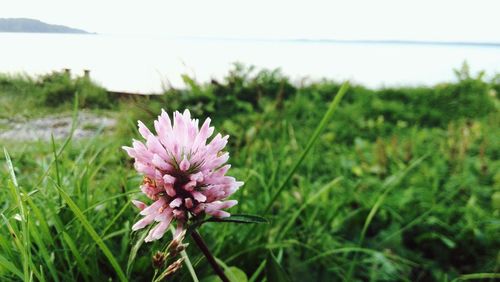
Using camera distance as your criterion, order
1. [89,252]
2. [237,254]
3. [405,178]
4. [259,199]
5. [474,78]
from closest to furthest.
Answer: [89,252] < [237,254] < [259,199] < [405,178] < [474,78]

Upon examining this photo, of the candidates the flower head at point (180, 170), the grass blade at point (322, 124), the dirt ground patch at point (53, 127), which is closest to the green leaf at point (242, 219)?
the flower head at point (180, 170)

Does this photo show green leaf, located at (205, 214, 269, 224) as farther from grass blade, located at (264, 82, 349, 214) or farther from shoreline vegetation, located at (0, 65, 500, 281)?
grass blade, located at (264, 82, 349, 214)

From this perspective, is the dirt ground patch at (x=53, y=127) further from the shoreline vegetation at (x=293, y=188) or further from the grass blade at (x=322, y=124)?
the grass blade at (x=322, y=124)

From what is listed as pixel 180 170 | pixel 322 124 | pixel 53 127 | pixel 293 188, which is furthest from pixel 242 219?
pixel 53 127

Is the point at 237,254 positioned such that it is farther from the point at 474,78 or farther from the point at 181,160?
the point at 474,78

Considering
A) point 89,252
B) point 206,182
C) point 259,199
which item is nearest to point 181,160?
point 206,182

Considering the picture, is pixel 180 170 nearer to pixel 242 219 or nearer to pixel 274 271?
pixel 242 219
